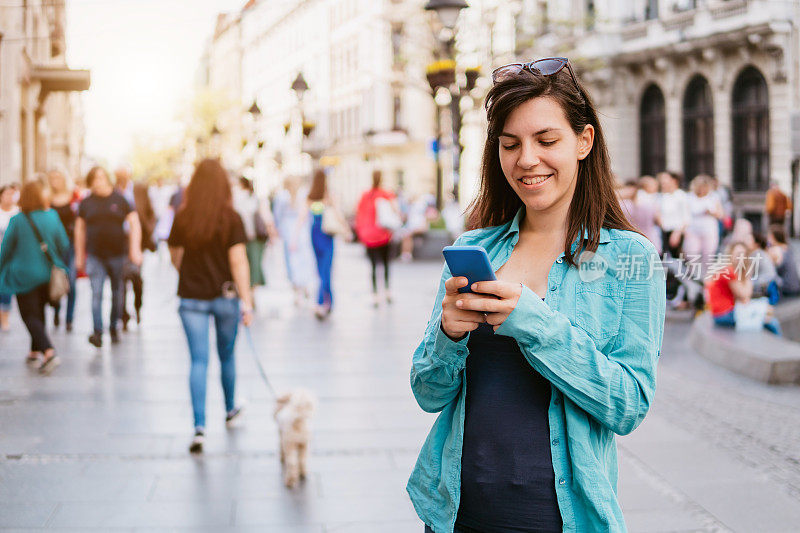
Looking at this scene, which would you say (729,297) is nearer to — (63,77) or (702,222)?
(702,222)

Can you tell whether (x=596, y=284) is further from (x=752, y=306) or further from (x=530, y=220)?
(x=752, y=306)

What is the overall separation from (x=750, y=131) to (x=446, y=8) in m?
18.1

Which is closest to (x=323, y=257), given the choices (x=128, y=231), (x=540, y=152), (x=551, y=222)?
(x=128, y=231)

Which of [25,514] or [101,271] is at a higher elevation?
[101,271]

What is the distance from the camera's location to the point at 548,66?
6.76 feet

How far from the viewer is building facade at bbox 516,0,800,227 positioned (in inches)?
1051

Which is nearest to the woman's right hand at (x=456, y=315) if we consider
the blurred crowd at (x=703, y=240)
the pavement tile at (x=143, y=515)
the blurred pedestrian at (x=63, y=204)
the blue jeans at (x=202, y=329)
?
the pavement tile at (x=143, y=515)

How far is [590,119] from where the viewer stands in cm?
213

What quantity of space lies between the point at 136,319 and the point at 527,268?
36.2ft

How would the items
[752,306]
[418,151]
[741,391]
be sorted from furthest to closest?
1. [418,151]
2. [752,306]
3. [741,391]

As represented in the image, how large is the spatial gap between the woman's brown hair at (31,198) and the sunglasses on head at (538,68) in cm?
816

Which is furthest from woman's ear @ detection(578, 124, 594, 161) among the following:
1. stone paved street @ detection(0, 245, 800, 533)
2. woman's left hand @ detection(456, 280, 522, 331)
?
stone paved street @ detection(0, 245, 800, 533)

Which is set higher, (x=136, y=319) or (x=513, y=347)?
(x=513, y=347)

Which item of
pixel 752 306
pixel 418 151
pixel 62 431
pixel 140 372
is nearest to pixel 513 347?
pixel 62 431
